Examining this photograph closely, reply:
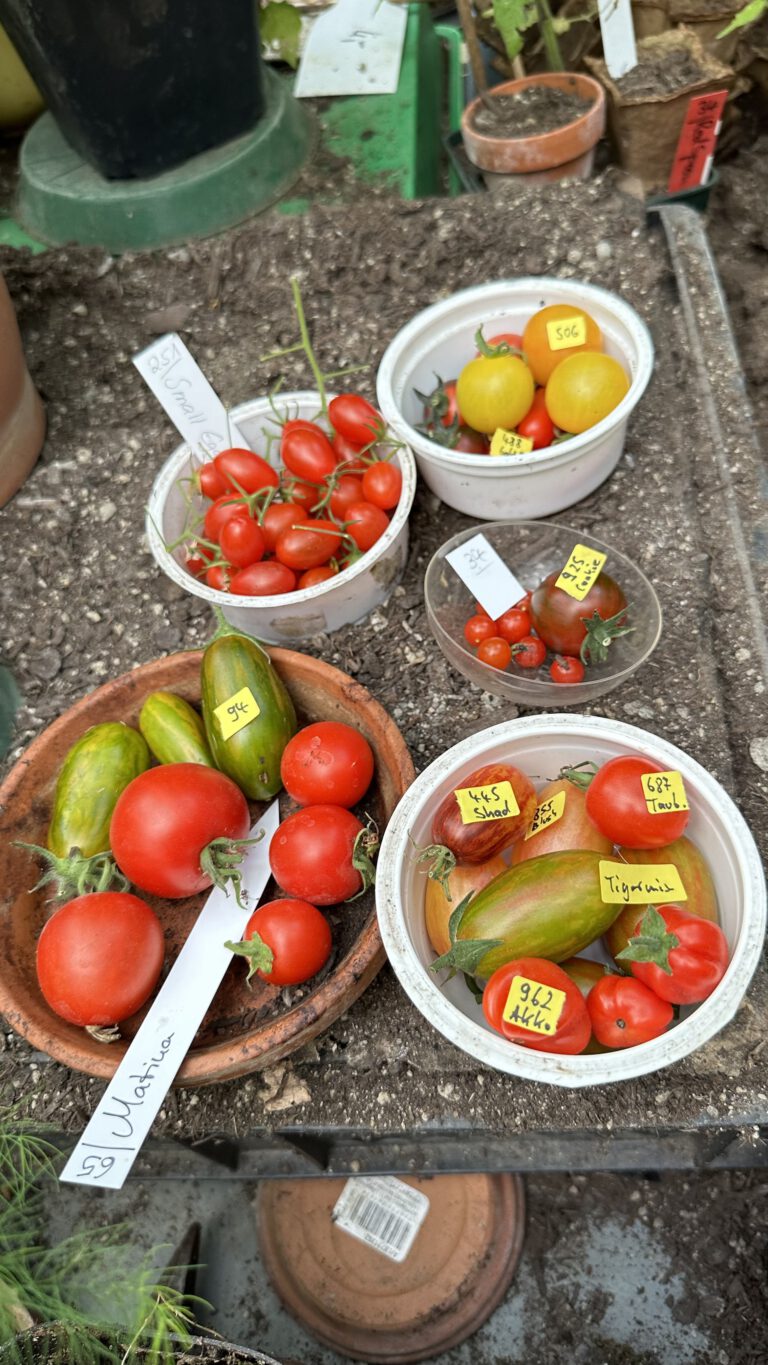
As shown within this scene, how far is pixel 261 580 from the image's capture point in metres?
1.42

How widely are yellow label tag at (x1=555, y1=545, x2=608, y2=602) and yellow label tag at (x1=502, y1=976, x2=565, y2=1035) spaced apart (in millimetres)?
625

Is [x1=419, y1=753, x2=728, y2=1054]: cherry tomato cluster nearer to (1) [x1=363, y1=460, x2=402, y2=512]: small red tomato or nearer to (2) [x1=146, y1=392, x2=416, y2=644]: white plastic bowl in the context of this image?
(2) [x1=146, y1=392, x2=416, y2=644]: white plastic bowl

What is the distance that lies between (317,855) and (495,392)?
0.89 metres

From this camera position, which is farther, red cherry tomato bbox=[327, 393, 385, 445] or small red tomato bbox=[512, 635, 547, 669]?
red cherry tomato bbox=[327, 393, 385, 445]

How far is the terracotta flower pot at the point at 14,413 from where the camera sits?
1.71 metres

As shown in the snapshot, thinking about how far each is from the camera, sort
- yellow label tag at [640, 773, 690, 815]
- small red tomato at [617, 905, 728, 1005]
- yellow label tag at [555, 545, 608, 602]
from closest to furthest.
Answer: small red tomato at [617, 905, 728, 1005] → yellow label tag at [640, 773, 690, 815] → yellow label tag at [555, 545, 608, 602]

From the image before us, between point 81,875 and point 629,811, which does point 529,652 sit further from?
point 81,875

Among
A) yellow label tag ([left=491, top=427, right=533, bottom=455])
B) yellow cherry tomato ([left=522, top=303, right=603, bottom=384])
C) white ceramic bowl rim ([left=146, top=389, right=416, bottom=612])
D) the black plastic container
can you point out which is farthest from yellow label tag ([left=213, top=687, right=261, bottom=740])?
the black plastic container

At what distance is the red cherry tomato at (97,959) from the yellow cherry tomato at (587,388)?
108cm

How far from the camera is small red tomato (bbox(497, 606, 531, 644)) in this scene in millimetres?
1405

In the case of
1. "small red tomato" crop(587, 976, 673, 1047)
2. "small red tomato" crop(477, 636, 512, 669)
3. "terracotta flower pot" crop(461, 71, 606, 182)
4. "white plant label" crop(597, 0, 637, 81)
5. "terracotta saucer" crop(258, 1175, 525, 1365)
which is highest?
"white plant label" crop(597, 0, 637, 81)

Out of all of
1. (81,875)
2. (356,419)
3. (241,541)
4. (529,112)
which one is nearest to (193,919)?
(81,875)

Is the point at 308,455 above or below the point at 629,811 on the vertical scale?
above

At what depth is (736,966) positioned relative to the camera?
0.94 meters
